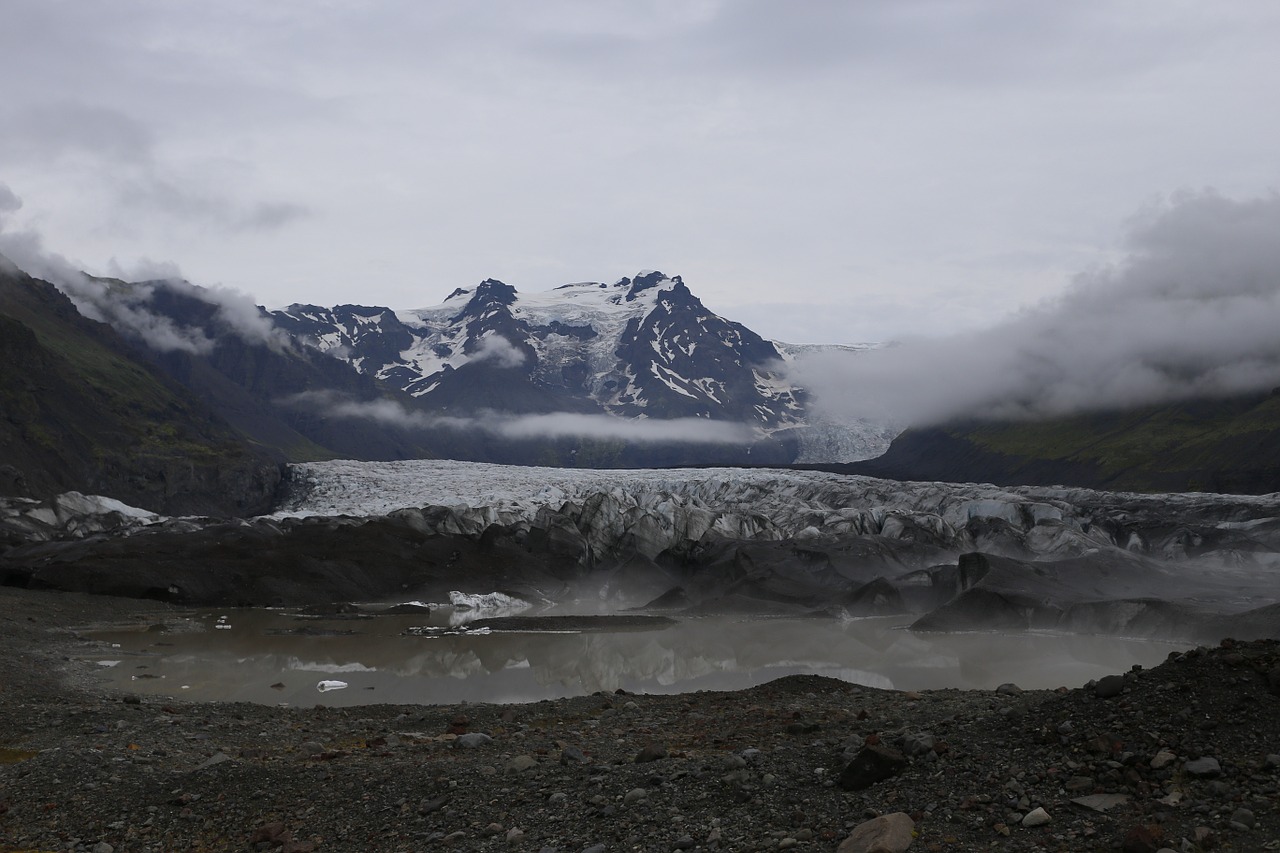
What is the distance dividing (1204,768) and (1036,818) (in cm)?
137

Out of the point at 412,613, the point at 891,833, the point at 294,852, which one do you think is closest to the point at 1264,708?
the point at 891,833

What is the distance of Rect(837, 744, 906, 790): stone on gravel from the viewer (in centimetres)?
806

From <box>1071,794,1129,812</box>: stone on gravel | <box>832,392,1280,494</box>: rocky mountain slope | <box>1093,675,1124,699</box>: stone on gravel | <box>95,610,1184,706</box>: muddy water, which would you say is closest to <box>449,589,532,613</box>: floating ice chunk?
<box>95,610,1184,706</box>: muddy water

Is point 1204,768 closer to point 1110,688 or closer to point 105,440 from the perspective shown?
point 1110,688

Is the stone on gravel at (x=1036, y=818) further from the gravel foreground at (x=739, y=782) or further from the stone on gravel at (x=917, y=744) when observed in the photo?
the stone on gravel at (x=917, y=744)

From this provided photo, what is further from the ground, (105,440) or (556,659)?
(105,440)

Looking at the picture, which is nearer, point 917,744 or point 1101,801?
point 1101,801

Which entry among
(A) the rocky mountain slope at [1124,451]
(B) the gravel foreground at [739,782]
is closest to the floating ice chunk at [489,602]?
(B) the gravel foreground at [739,782]

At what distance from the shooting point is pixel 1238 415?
125 m

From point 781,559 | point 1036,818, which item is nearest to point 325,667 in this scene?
point 1036,818

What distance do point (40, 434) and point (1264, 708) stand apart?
8465 centimetres

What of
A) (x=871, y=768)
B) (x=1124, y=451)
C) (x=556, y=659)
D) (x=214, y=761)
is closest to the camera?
(x=871, y=768)

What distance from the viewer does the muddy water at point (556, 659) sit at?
870 inches

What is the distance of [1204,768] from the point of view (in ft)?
22.9
